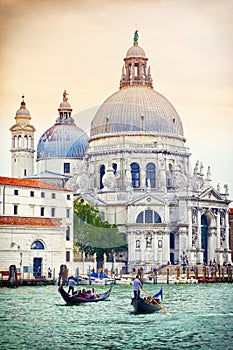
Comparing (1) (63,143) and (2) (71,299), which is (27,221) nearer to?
(2) (71,299)

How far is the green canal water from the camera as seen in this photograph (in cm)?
1838

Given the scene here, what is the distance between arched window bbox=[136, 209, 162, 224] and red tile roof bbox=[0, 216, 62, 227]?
9171mm

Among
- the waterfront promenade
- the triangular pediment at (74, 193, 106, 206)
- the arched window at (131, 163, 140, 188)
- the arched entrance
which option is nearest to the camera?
the waterfront promenade

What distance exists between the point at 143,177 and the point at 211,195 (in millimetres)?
3422

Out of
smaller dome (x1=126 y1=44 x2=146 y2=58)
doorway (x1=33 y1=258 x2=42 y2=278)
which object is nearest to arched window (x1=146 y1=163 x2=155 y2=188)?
smaller dome (x1=126 y1=44 x2=146 y2=58)

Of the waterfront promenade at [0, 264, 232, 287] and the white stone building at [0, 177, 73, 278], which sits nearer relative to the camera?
the waterfront promenade at [0, 264, 232, 287]

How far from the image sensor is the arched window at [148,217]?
46.4 metres

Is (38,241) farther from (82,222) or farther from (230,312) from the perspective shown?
(230,312)

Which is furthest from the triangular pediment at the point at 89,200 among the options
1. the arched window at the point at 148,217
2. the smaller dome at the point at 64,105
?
the smaller dome at the point at 64,105

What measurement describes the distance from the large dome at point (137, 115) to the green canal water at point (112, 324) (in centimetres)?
2156

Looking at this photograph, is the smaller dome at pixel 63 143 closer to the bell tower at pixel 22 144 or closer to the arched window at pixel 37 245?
the bell tower at pixel 22 144

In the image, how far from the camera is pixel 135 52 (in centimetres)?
5225

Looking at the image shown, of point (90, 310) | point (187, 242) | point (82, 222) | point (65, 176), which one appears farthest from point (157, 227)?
point (90, 310)

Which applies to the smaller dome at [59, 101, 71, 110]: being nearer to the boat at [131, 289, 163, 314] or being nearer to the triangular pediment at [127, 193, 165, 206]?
the triangular pediment at [127, 193, 165, 206]
